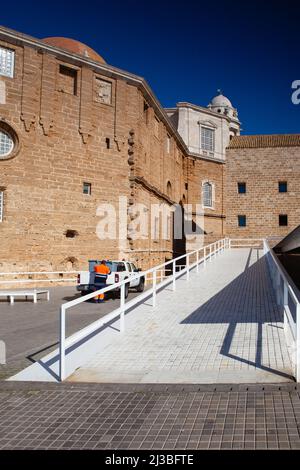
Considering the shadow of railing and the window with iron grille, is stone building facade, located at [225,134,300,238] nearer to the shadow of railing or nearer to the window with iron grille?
the window with iron grille

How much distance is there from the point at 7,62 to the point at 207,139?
86.3 feet

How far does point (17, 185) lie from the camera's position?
20.1 meters

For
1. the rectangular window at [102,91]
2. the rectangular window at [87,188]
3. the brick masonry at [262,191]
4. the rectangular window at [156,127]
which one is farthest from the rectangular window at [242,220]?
the rectangular window at [87,188]

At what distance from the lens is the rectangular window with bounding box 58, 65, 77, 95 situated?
73.2 feet

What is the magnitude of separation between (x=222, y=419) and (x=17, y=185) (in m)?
17.5

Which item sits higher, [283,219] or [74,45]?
[74,45]

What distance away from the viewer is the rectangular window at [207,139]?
43.2m

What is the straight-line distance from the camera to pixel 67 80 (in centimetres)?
2266

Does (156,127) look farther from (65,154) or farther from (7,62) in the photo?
(7,62)

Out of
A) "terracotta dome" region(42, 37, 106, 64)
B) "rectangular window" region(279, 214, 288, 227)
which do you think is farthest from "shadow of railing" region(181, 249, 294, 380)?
"rectangular window" region(279, 214, 288, 227)

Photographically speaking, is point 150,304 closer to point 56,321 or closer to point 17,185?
point 56,321

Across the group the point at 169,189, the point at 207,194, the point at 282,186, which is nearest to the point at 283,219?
the point at 282,186

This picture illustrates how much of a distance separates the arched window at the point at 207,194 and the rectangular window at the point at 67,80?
71.6 feet

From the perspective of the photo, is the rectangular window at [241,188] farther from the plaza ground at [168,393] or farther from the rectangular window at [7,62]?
the plaza ground at [168,393]
